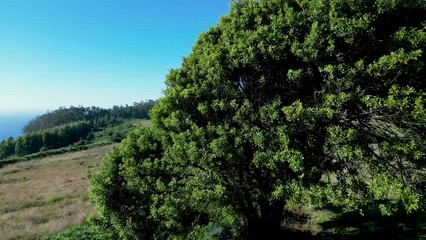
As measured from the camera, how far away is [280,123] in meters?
10.5

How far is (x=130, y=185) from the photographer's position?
1202 cm

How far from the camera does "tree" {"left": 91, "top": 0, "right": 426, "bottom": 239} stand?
30.5 ft

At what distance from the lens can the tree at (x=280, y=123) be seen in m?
9.28

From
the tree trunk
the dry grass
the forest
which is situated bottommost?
the dry grass

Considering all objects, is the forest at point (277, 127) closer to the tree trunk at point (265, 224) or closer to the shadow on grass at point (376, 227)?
the tree trunk at point (265, 224)

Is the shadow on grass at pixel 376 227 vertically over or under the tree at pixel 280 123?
under

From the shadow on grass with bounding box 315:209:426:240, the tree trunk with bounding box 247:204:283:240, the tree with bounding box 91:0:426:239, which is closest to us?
the tree with bounding box 91:0:426:239

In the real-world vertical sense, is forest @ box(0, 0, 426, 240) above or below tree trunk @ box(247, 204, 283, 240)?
above

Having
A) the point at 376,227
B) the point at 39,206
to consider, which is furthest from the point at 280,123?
the point at 39,206

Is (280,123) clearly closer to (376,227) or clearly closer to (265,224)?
(265,224)

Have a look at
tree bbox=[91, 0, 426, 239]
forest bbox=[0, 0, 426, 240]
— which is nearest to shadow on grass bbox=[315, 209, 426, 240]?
forest bbox=[0, 0, 426, 240]

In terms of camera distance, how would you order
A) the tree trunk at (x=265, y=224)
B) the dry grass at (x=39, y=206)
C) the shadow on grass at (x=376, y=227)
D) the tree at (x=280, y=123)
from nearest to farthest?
the tree at (x=280, y=123) < the tree trunk at (x=265, y=224) < the shadow on grass at (x=376, y=227) < the dry grass at (x=39, y=206)

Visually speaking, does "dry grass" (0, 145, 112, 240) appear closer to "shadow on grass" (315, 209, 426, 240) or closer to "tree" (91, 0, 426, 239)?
"tree" (91, 0, 426, 239)

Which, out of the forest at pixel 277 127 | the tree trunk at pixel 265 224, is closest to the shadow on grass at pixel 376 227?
the forest at pixel 277 127
